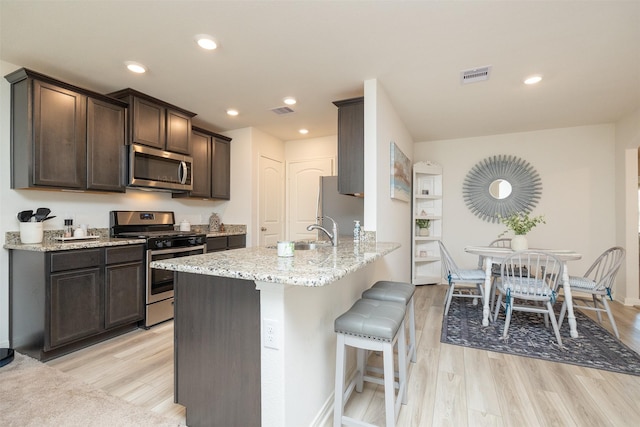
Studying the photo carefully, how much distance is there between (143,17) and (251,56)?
77 cm

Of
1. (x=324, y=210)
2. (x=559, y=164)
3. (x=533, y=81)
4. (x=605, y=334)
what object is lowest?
(x=605, y=334)

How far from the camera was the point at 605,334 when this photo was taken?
9.58ft

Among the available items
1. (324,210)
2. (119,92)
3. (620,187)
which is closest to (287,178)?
(324,210)

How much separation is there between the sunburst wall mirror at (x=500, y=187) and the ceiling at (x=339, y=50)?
3.83ft

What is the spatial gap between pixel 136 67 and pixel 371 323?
288 cm

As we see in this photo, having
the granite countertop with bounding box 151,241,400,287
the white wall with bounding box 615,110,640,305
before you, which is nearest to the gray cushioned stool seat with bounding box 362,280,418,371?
the granite countertop with bounding box 151,241,400,287

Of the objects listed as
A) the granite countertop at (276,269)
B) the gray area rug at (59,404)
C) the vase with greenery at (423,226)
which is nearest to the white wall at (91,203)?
the gray area rug at (59,404)

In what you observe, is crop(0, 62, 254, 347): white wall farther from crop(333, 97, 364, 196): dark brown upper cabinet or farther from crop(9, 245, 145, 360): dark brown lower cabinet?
crop(333, 97, 364, 196): dark brown upper cabinet

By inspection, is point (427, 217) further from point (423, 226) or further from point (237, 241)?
point (237, 241)

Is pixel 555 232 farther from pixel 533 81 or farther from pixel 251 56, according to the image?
pixel 251 56

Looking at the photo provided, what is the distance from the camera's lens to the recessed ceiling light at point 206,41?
2160 mm

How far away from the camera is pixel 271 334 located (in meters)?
1.34

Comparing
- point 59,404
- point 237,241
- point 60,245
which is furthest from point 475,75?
point 59,404

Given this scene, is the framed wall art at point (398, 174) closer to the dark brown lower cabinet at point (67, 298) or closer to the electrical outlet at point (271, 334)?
the electrical outlet at point (271, 334)
